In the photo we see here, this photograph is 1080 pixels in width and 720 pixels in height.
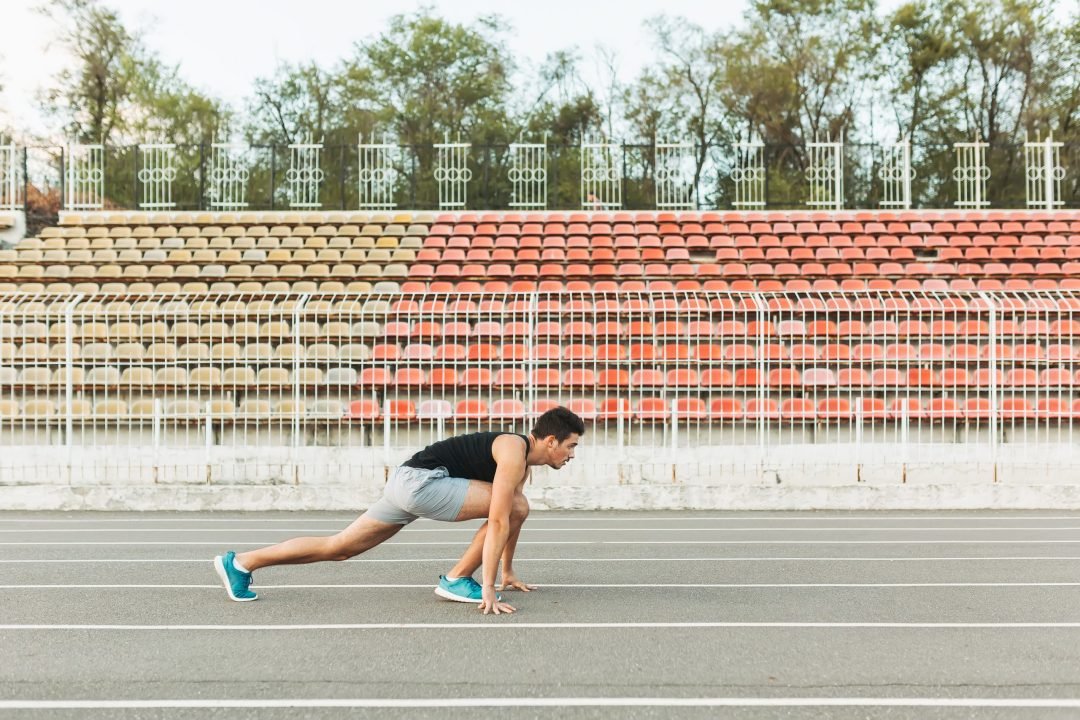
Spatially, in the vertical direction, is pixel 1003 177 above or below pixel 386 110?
below

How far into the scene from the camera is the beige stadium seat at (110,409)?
1599 cm

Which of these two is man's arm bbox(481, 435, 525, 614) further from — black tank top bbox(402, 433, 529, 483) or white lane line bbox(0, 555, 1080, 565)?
white lane line bbox(0, 555, 1080, 565)

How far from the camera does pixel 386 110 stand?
44.3 meters

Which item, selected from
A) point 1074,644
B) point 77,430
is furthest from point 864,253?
point 1074,644

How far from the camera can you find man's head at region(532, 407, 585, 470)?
264 inches

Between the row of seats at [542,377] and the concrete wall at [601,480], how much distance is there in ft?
6.33

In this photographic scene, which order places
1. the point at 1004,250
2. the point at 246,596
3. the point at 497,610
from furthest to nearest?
the point at 1004,250 < the point at 246,596 < the point at 497,610

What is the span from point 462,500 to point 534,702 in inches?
88.9

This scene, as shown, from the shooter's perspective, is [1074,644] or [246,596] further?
[246,596]

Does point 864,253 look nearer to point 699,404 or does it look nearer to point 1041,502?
point 699,404

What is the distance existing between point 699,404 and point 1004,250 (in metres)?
8.81

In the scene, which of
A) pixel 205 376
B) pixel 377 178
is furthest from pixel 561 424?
pixel 377 178

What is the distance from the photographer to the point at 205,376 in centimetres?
1717

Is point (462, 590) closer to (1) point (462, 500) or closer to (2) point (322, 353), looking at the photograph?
(1) point (462, 500)
